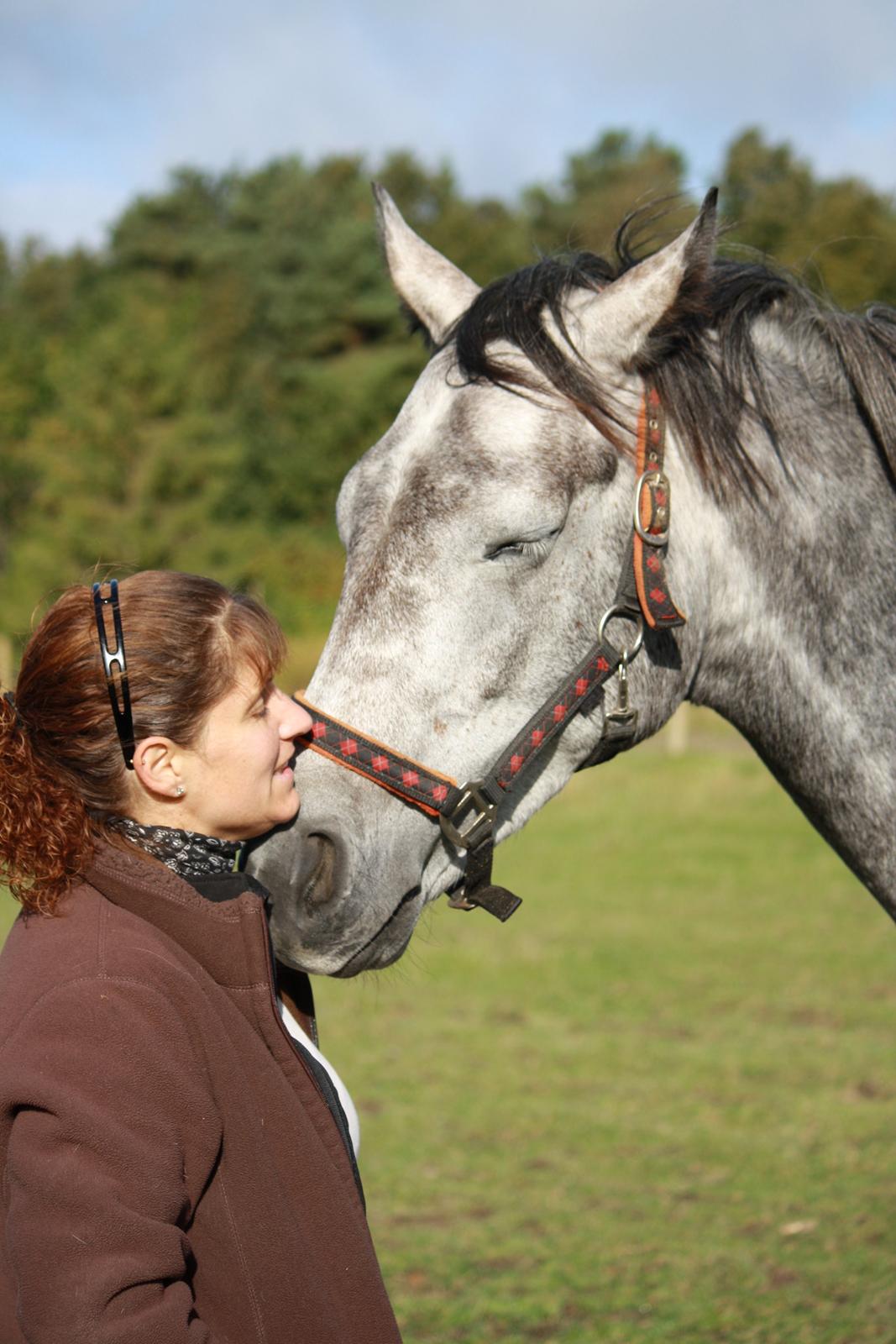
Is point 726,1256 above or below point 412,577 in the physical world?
below

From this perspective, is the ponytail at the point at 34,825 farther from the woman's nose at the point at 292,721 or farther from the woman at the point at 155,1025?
the woman's nose at the point at 292,721

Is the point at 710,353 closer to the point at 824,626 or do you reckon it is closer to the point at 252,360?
the point at 824,626

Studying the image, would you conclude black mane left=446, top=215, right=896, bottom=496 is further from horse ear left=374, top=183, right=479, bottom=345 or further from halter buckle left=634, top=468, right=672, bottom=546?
horse ear left=374, top=183, right=479, bottom=345

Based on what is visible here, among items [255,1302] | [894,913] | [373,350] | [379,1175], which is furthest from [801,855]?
[373,350]

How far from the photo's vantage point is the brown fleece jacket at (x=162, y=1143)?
4.61 feet

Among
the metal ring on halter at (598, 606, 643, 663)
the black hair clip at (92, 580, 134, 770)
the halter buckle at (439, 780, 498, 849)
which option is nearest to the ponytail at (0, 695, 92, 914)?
the black hair clip at (92, 580, 134, 770)

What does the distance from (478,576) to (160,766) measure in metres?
0.65

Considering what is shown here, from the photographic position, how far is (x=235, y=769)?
1.79 meters

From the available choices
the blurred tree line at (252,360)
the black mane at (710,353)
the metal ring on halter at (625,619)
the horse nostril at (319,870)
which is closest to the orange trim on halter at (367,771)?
the horse nostril at (319,870)

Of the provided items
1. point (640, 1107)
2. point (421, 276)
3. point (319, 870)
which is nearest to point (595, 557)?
point (319, 870)

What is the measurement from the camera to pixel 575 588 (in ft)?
7.03

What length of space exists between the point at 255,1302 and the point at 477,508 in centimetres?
123

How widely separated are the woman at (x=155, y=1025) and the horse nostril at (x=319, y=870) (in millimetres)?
157

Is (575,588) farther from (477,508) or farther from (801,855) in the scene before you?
(801,855)
